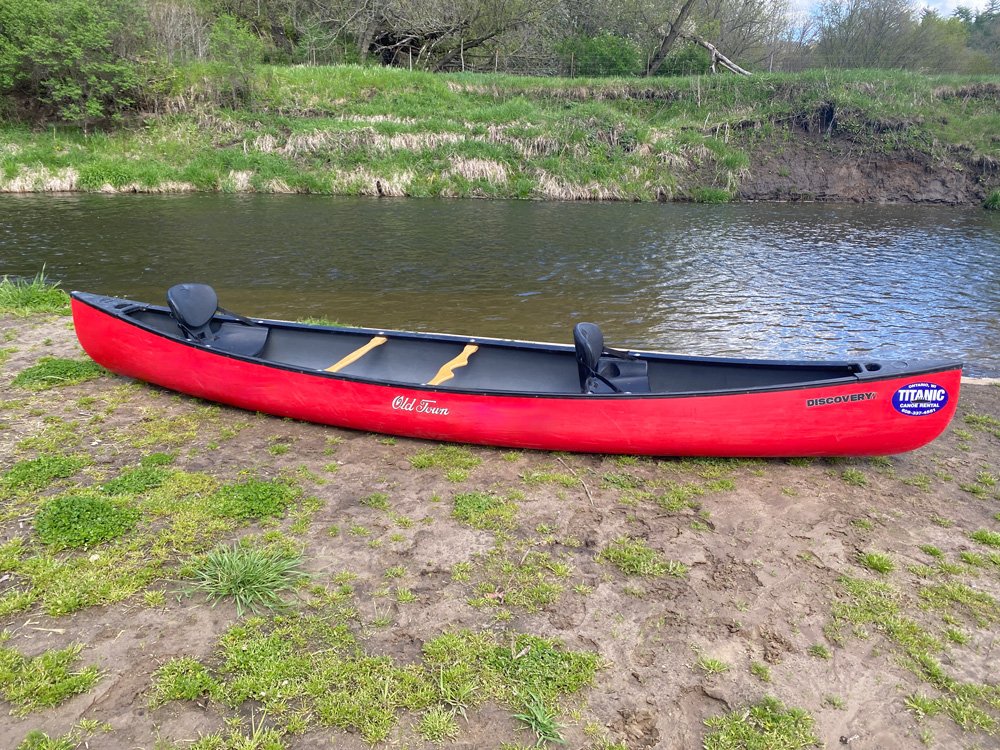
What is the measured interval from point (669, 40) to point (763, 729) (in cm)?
4108

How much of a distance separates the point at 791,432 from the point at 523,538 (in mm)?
2539

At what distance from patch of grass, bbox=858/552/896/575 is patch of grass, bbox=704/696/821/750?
1524 millimetres

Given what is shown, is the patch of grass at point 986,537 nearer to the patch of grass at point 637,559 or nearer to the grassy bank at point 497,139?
the patch of grass at point 637,559

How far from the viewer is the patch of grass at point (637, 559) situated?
4227 mm

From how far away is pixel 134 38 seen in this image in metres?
26.0

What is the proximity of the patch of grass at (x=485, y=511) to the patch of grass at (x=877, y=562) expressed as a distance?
2.44 metres

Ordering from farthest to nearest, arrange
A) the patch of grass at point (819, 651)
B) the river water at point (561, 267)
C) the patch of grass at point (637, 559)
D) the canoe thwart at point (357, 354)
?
the river water at point (561, 267), the canoe thwart at point (357, 354), the patch of grass at point (637, 559), the patch of grass at point (819, 651)

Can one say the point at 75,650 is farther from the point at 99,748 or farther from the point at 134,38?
the point at 134,38

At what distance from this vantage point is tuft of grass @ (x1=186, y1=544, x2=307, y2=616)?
12.5 feet

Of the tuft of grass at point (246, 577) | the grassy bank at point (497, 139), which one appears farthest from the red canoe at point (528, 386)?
the grassy bank at point (497, 139)

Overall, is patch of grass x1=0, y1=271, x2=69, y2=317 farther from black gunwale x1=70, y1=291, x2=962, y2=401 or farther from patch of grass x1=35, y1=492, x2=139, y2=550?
patch of grass x1=35, y1=492, x2=139, y2=550

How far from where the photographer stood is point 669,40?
1463 inches

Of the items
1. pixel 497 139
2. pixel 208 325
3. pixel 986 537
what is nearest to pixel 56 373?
pixel 208 325

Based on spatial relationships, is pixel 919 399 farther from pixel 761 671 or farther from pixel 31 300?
pixel 31 300
